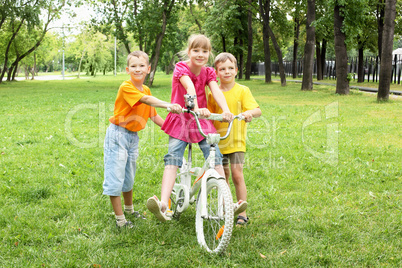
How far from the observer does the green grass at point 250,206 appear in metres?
3.38

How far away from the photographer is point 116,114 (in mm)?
3918

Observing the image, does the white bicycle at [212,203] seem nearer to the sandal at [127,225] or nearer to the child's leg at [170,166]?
the child's leg at [170,166]

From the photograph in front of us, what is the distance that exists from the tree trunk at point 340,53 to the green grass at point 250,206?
32.9ft

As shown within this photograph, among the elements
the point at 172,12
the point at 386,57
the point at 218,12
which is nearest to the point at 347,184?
the point at 386,57

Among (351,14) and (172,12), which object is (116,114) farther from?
(172,12)

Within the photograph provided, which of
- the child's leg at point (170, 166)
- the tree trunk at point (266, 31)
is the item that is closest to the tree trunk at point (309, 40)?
the tree trunk at point (266, 31)

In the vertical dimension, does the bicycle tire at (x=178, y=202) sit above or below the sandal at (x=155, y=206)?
below

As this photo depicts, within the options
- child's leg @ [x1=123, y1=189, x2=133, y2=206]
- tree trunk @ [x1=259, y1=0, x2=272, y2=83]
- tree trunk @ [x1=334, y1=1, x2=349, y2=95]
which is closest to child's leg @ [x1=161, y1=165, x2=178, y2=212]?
child's leg @ [x1=123, y1=189, x2=133, y2=206]

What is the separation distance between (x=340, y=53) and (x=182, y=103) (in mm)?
15987

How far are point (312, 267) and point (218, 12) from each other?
1197 inches

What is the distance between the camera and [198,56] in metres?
3.64

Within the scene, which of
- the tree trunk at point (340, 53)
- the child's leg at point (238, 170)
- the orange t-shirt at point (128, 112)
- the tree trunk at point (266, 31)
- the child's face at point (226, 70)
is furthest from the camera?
the tree trunk at point (266, 31)

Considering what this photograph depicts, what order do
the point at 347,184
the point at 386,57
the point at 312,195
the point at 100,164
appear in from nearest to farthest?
the point at 312,195, the point at 347,184, the point at 100,164, the point at 386,57

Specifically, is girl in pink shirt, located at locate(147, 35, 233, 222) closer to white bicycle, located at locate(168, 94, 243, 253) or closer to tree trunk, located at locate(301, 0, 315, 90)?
white bicycle, located at locate(168, 94, 243, 253)
